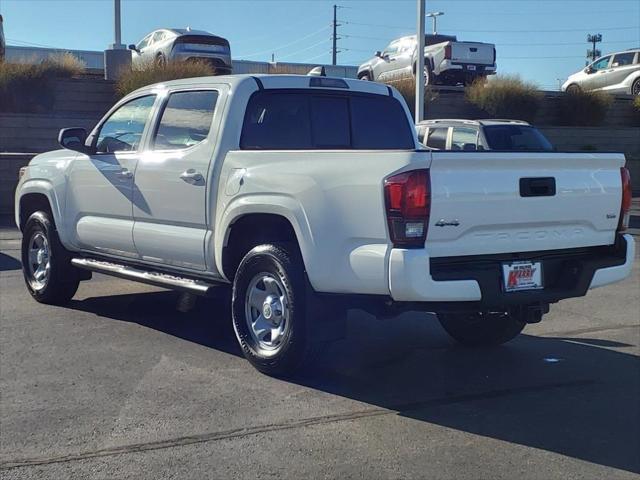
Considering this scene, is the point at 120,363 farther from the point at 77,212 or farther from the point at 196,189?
the point at 77,212

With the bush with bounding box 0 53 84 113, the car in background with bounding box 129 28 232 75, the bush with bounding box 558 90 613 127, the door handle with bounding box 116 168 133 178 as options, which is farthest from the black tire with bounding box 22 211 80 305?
the bush with bounding box 558 90 613 127

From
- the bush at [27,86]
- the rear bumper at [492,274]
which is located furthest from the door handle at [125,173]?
the bush at [27,86]

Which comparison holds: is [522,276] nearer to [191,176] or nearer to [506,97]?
[191,176]

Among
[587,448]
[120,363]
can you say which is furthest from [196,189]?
[587,448]

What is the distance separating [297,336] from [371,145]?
2218mm

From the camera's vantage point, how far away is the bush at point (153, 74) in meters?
20.3

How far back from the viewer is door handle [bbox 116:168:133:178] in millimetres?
6801

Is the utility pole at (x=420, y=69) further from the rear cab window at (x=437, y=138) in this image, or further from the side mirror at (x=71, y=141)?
the side mirror at (x=71, y=141)

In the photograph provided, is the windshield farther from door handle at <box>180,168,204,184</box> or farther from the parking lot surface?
door handle at <box>180,168,204,184</box>

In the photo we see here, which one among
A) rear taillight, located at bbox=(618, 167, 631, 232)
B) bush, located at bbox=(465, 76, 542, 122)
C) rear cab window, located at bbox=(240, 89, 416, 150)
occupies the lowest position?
rear taillight, located at bbox=(618, 167, 631, 232)

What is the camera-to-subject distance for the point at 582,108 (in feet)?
85.3

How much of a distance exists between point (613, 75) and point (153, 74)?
16383mm

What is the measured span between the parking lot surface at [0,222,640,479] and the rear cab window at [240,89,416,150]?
1648mm

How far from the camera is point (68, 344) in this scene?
6.51m
